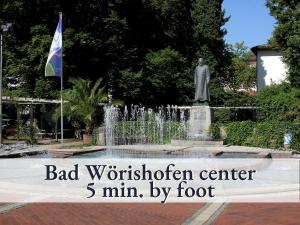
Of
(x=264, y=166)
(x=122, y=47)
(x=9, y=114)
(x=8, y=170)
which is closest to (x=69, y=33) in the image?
(x=122, y=47)

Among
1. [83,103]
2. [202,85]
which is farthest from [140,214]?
[83,103]

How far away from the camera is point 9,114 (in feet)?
146

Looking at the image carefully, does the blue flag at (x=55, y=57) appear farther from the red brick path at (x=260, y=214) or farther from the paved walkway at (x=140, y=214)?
the red brick path at (x=260, y=214)

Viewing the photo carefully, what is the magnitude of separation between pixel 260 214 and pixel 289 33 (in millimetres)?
27337

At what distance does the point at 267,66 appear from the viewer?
5375 centimetres

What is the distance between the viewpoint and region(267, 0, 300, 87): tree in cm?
3269

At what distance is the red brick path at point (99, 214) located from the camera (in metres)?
8.59

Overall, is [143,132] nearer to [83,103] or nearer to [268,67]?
[83,103]

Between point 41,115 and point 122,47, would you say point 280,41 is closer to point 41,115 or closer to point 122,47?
point 122,47

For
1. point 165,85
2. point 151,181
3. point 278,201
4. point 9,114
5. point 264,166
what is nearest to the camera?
point 278,201

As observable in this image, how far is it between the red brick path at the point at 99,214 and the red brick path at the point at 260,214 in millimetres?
679

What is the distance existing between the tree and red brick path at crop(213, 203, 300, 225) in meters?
23.9

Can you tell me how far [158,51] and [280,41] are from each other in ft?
33.6

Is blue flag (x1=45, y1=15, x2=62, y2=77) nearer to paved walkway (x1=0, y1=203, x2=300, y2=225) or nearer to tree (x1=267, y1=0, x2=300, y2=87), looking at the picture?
paved walkway (x1=0, y1=203, x2=300, y2=225)
